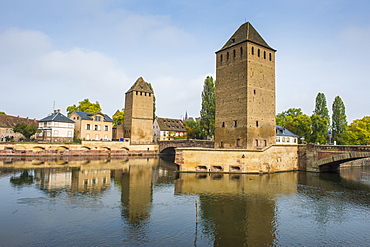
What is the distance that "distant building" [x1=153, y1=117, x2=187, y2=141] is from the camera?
71.1m

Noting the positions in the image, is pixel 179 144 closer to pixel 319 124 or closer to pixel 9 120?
pixel 319 124

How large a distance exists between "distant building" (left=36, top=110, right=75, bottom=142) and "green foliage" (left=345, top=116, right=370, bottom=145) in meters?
57.7

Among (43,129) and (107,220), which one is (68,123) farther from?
(107,220)

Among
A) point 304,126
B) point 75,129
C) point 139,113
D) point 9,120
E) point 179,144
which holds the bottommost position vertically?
point 179,144

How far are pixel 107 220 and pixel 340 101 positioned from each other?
60.7 metres

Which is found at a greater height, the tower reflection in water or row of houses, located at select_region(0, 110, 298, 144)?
row of houses, located at select_region(0, 110, 298, 144)

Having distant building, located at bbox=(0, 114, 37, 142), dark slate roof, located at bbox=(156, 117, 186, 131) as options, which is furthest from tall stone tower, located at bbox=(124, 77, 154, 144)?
distant building, located at bbox=(0, 114, 37, 142)

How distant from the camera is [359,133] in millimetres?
49750

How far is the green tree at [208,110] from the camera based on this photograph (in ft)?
179

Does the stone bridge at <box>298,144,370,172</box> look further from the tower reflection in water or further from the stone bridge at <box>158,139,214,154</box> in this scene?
the stone bridge at <box>158,139,214,154</box>

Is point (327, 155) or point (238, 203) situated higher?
point (327, 155)

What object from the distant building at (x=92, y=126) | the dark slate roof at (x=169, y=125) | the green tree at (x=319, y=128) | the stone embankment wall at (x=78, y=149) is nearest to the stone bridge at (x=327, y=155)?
the green tree at (x=319, y=128)

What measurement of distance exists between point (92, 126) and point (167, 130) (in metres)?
21.6

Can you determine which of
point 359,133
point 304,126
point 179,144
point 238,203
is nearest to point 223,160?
point 238,203
